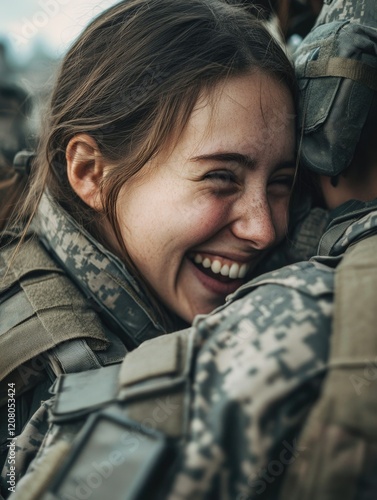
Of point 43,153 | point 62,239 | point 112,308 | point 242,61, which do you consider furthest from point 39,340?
point 242,61

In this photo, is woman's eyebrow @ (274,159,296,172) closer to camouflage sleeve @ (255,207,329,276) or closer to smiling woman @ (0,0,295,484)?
smiling woman @ (0,0,295,484)

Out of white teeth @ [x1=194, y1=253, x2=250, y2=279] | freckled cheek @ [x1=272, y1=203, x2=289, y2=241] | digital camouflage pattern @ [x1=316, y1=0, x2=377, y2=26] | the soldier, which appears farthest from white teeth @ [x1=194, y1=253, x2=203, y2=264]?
digital camouflage pattern @ [x1=316, y1=0, x2=377, y2=26]

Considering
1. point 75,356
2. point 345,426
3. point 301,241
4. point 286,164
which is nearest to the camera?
point 345,426

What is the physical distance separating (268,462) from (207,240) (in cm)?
81

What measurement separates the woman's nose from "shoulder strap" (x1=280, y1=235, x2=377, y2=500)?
2.19 feet

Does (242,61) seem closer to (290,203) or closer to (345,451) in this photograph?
(290,203)

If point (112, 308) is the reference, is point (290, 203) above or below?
below

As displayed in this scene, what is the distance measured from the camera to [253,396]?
77 cm

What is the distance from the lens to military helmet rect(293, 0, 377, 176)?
1.35m

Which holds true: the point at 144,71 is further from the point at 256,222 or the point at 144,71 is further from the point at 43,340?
the point at 43,340

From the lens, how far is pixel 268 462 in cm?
78

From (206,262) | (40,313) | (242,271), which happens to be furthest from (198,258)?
(40,313)

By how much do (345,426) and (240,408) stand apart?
15 centimetres

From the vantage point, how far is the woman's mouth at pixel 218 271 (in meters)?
1.56
